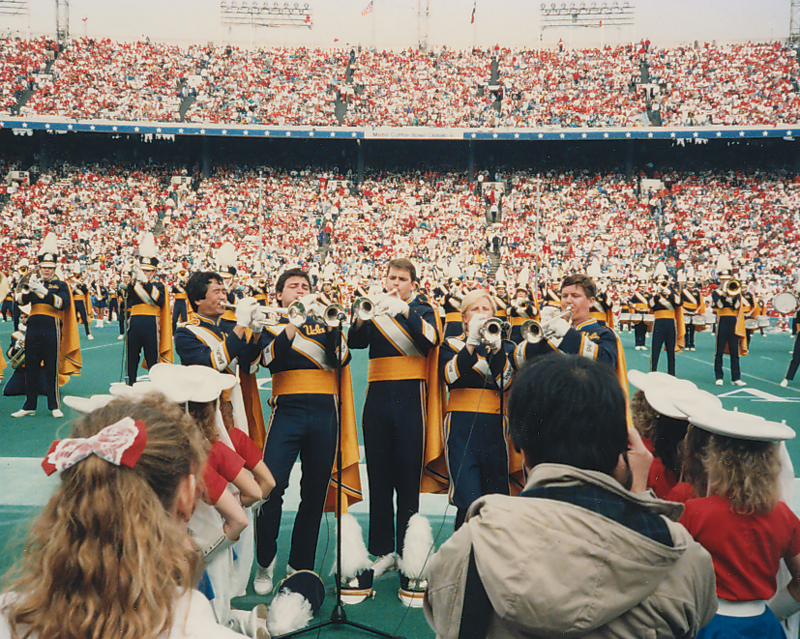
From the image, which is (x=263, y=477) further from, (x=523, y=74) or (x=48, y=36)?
(x=48, y=36)

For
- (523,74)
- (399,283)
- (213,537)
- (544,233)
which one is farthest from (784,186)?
(213,537)

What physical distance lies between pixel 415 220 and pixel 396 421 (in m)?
27.3

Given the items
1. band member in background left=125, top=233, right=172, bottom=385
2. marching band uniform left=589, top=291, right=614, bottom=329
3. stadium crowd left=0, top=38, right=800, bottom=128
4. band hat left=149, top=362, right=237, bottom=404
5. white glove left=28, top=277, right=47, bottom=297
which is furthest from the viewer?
stadium crowd left=0, top=38, right=800, bottom=128

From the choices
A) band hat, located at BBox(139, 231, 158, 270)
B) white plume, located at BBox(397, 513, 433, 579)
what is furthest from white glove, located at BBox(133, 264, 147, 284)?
white plume, located at BBox(397, 513, 433, 579)

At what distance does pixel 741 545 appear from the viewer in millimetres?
2014

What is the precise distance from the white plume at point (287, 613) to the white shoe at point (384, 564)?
64 cm

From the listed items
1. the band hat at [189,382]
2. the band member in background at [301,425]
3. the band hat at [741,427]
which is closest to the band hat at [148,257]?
the band member in background at [301,425]

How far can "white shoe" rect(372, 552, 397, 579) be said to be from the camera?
3.96 metres

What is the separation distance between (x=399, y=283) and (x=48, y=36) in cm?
4146

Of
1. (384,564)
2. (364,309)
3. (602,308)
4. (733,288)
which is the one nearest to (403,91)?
(602,308)

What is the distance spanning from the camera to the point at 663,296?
12883 millimetres

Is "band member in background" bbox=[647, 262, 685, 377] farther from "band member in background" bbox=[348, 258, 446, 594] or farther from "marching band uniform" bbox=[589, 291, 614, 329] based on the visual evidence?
"band member in background" bbox=[348, 258, 446, 594]

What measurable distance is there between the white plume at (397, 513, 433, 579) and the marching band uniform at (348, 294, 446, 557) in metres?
0.22

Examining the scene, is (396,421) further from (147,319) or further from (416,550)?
(147,319)
